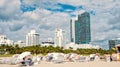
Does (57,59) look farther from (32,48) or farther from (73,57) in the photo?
(32,48)

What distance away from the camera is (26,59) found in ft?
88.1

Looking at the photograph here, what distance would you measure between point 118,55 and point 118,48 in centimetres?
103

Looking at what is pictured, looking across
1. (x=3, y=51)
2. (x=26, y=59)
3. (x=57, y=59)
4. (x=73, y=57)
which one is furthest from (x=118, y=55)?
(x=3, y=51)

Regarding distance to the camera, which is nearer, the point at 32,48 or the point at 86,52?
the point at 32,48

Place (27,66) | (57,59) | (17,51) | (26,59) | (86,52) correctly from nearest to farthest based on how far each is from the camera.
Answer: (27,66)
(26,59)
(57,59)
(17,51)
(86,52)

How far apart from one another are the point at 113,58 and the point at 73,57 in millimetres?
9335

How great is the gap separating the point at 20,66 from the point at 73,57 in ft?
74.2

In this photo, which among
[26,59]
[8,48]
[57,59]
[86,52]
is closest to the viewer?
[26,59]

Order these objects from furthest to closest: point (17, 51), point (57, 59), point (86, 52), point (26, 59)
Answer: point (86, 52) < point (17, 51) < point (57, 59) < point (26, 59)

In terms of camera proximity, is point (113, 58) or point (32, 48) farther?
point (32, 48)

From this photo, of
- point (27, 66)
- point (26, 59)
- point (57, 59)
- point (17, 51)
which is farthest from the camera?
point (17, 51)

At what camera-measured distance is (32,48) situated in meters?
113

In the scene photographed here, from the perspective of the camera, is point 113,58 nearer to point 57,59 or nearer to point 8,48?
point 57,59

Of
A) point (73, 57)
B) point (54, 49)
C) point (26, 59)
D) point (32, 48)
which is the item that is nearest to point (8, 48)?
point (32, 48)
